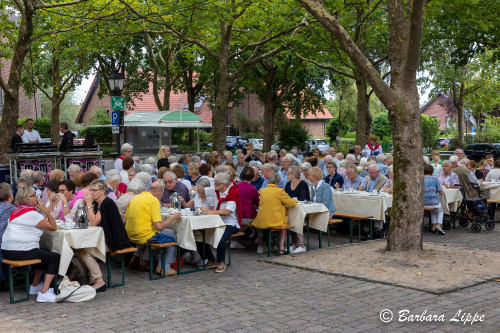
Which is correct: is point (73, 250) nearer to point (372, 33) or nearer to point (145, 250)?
point (145, 250)

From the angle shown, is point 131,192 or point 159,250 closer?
point 159,250

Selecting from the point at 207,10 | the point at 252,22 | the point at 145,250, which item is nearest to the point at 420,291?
the point at 145,250

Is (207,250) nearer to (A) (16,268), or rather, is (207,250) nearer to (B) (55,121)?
(A) (16,268)

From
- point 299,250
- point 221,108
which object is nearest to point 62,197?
point 299,250

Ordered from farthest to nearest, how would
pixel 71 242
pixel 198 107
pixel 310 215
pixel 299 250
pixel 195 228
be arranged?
pixel 198 107, pixel 310 215, pixel 299 250, pixel 195 228, pixel 71 242

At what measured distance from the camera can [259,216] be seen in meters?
10.6

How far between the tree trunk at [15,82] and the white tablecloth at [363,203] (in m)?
8.44

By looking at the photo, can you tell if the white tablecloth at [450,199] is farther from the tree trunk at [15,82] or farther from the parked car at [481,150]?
the parked car at [481,150]

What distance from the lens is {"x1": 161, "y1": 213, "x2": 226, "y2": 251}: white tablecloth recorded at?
9234 millimetres

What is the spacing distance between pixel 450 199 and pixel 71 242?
864 cm

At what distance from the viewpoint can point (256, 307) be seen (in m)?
7.38

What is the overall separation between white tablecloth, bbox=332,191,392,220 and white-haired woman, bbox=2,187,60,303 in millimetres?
6563

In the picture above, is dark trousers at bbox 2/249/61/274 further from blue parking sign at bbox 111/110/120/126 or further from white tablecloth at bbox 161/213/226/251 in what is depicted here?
blue parking sign at bbox 111/110/120/126

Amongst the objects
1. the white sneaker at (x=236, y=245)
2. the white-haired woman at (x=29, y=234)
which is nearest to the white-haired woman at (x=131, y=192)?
the white-haired woman at (x=29, y=234)
